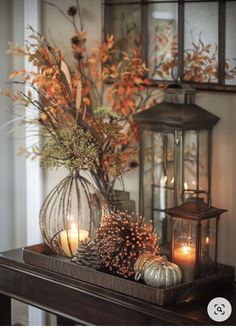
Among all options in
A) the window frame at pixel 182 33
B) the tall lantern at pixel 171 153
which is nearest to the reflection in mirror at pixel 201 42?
the window frame at pixel 182 33

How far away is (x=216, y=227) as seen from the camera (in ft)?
8.48

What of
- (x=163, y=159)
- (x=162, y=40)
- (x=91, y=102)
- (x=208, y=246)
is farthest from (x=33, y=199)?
(x=208, y=246)

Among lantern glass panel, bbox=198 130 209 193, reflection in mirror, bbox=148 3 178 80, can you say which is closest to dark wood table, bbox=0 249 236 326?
lantern glass panel, bbox=198 130 209 193

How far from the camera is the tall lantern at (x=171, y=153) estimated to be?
262 cm

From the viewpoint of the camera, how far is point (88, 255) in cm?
258

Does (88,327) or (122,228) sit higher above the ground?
(122,228)

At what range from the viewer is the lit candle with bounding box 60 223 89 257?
106 inches

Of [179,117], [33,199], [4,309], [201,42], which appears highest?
[201,42]

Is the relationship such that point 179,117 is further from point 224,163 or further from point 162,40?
point 162,40

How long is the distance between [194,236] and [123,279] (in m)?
0.28

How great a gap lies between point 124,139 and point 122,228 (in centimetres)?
56

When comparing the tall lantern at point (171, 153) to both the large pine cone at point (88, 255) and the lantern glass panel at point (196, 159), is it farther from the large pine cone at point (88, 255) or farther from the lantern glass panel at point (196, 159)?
→ the large pine cone at point (88, 255)

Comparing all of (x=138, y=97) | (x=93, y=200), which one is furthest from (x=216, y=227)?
(x=138, y=97)

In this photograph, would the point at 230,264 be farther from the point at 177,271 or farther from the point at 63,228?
the point at 63,228
